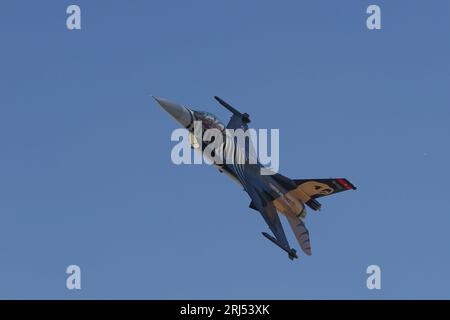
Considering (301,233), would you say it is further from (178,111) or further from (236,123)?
(178,111)

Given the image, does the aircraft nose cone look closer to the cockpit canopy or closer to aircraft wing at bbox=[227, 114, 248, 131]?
the cockpit canopy

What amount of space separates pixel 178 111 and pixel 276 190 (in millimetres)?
8534

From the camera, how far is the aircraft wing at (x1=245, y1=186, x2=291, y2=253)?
194 ft

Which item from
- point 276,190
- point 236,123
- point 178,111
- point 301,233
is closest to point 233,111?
point 236,123

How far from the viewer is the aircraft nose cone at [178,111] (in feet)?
184

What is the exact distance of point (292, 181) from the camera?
60.0 metres

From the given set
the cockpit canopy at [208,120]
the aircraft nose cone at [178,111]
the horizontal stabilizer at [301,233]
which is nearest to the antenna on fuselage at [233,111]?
the cockpit canopy at [208,120]

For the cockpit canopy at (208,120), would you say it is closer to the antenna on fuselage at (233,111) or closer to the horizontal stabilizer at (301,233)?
the antenna on fuselage at (233,111)

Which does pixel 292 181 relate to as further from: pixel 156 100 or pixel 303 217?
pixel 156 100

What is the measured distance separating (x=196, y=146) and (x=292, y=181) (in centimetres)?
689

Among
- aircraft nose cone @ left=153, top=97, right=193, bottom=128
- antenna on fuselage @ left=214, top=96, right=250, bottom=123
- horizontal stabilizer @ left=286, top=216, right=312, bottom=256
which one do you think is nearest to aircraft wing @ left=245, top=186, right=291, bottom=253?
horizontal stabilizer @ left=286, top=216, right=312, bottom=256

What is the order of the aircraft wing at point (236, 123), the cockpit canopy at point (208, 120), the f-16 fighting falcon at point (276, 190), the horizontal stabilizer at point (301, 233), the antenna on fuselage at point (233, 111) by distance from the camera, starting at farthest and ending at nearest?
1. the antenna on fuselage at point (233, 111)
2. the aircraft wing at point (236, 123)
3. the horizontal stabilizer at point (301, 233)
4. the f-16 fighting falcon at point (276, 190)
5. the cockpit canopy at point (208, 120)

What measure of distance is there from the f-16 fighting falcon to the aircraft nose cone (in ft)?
2.87
